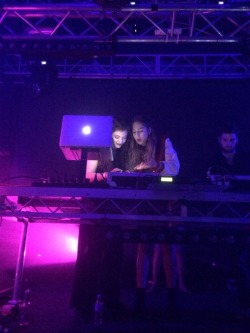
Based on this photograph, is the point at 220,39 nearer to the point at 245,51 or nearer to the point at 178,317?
the point at 245,51

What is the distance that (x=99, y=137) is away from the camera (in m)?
3.27

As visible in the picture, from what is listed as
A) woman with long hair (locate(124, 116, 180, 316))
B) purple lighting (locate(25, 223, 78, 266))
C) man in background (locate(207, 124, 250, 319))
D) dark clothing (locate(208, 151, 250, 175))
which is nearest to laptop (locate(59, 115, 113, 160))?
woman with long hair (locate(124, 116, 180, 316))

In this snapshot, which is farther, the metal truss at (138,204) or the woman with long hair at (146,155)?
the woman with long hair at (146,155)

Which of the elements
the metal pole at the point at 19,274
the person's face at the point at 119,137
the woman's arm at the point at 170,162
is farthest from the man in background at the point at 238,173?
the metal pole at the point at 19,274

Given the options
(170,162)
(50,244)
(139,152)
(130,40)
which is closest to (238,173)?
(170,162)

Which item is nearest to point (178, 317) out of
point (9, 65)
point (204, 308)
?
point (204, 308)

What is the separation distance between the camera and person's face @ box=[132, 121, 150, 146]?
425 cm

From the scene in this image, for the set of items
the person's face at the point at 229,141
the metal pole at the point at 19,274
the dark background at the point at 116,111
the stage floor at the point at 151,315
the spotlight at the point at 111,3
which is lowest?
the stage floor at the point at 151,315

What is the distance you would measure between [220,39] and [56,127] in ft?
8.90

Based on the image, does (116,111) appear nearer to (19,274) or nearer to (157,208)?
(157,208)

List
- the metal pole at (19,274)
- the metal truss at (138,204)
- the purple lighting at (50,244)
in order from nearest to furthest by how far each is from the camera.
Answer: the metal truss at (138,204) → the metal pole at (19,274) → the purple lighting at (50,244)

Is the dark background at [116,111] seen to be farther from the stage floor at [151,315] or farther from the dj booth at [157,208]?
the dj booth at [157,208]

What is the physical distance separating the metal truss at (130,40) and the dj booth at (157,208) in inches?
91.7

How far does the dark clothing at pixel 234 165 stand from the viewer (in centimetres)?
394
